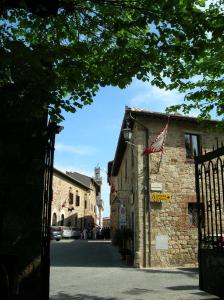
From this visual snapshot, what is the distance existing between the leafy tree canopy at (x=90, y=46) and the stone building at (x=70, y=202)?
4160 cm

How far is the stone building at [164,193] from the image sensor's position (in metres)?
16.6

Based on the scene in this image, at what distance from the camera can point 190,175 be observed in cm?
1777

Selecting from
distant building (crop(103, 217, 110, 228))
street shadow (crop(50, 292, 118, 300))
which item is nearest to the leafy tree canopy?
street shadow (crop(50, 292, 118, 300))

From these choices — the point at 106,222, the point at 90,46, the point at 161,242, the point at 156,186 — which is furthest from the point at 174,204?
the point at 106,222

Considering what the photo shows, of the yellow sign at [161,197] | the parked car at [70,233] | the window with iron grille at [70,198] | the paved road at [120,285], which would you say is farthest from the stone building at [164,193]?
the window with iron grille at [70,198]

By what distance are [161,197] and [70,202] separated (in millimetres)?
40186

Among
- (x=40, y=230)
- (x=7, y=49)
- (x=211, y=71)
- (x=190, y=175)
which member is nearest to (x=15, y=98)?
(x=7, y=49)

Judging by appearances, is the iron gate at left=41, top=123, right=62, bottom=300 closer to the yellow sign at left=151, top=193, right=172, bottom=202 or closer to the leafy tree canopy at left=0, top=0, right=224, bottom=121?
the leafy tree canopy at left=0, top=0, right=224, bottom=121

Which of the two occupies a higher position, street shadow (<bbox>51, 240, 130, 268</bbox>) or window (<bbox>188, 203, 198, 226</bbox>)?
window (<bbox>188, 203, 198, 226</bbox>)

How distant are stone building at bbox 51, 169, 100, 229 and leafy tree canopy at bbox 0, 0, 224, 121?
136 ft

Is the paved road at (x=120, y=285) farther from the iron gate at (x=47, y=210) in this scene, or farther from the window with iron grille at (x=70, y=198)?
the window with iron grille at (x=70, y=198)

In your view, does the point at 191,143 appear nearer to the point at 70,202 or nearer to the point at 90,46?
the point at 90,46

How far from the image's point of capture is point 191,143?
18.4 meters

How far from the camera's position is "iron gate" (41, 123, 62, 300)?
21.1ft
